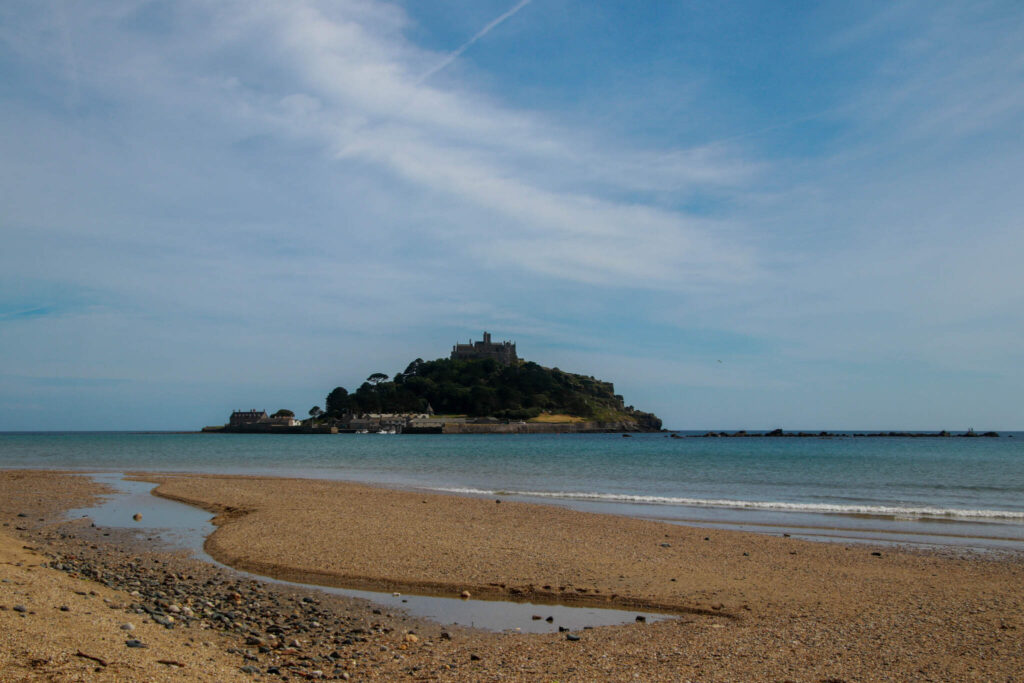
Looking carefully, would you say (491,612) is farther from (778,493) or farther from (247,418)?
(247,418)

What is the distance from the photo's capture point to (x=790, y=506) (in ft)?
78.2

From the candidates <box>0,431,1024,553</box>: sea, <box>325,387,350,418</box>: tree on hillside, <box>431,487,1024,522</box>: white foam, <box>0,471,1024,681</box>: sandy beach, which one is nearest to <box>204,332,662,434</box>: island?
<box>325,387,350,418</box>: tree on hillside

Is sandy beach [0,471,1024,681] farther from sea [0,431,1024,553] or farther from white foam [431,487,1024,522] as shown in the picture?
white foam [431,487,1024,522]

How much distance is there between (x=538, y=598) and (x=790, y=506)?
1624 centimetres

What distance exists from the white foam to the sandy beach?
688 cm

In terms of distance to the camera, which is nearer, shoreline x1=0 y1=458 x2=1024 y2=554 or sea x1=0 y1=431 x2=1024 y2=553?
shoreline x1=0 y1=458 x2=1024 y2=554

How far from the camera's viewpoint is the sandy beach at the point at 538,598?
7.23m

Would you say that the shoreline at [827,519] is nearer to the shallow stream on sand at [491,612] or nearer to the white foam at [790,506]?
the white foam at [790,506]

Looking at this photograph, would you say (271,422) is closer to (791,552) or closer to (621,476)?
(621,476)

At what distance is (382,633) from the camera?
8.62 m

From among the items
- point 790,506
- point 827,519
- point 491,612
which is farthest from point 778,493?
point 491,612

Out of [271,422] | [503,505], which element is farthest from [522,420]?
[503,505]

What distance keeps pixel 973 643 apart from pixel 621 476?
28.9m

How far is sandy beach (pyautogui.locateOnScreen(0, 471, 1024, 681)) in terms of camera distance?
7234mm
